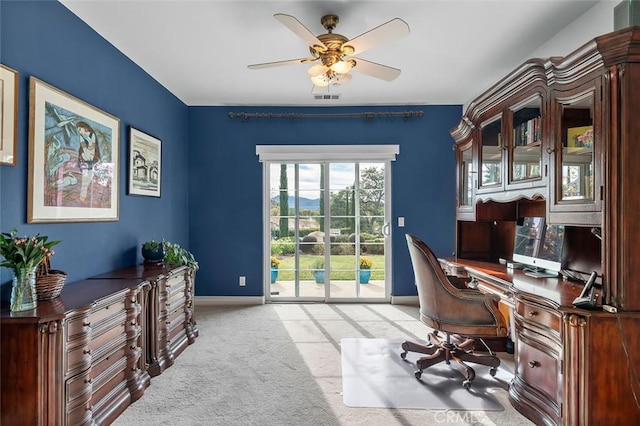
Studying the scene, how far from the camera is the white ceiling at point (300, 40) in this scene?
7.81ft

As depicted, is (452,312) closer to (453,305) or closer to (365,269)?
(453,305)

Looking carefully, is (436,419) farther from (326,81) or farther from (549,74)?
(326,81)

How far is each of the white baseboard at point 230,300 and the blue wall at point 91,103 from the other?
893 mm

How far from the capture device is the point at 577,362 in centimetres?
173

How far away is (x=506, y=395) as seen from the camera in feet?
7.56

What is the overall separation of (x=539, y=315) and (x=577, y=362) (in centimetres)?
30

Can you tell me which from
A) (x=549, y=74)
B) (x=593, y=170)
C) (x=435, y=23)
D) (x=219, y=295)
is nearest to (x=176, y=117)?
(x=219, y=295)

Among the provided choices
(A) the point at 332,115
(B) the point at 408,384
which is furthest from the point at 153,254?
(A) the point at 332,115

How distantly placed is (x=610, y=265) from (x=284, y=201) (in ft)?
11.5

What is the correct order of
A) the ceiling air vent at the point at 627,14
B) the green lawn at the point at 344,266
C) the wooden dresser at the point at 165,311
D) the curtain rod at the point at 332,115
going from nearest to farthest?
the ceiling air vent at the point at 627,14
the wooden dresser at the point at 165,311
the curtain rod at the point at 332,115
the green lawn at the point at 344,266

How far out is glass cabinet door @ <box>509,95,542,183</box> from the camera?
2363 mm

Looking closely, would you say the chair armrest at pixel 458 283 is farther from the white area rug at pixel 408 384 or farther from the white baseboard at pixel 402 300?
the white baseboard at pixel 402 300

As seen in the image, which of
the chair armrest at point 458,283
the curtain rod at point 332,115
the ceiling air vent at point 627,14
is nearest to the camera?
the ceiling air vent at point 627,14

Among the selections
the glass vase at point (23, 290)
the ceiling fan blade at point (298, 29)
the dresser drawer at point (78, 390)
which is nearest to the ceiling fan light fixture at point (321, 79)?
the ceiling fan blade at point (298, 29)
